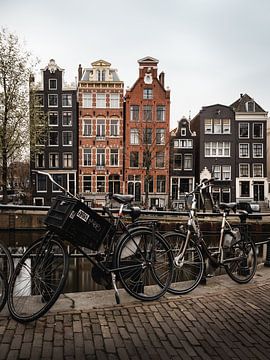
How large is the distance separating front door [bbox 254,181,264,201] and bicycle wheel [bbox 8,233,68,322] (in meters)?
35.2

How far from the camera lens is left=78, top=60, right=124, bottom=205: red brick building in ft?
112

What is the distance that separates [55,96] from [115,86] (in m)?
5.94

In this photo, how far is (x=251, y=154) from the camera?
35.8 meters

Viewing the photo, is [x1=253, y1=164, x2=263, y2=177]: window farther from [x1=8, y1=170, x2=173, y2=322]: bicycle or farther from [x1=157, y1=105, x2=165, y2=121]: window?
[x1=8, y1=170, x2=173, y2=322]: bicycle

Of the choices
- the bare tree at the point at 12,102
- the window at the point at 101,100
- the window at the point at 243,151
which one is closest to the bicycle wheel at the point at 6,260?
the bare tree at the point at 12,102

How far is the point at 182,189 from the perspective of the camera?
117 feet

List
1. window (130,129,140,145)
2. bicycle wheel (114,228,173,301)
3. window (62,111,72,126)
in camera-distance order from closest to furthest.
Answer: bicycle wheel (114,228,173,301)
window (62,111,72,126)
window (130,129,140,145)

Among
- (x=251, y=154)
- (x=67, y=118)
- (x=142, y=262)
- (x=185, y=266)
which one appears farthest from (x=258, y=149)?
(x=142, y=262)

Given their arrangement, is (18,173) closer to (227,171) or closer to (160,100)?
(160,100)

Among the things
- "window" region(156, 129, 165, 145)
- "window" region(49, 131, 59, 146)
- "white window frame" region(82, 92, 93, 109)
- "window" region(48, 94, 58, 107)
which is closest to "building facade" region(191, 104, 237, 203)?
"window" region(156, 129, 165, 145)

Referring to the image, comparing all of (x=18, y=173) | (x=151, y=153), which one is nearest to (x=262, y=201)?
(x=151, y=153)

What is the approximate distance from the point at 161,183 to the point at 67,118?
11.2 m

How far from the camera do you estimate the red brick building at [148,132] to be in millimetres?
34281

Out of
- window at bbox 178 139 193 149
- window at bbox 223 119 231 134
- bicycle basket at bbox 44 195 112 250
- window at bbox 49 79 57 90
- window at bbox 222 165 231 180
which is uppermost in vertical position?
window at bbox 49 79 57 90
